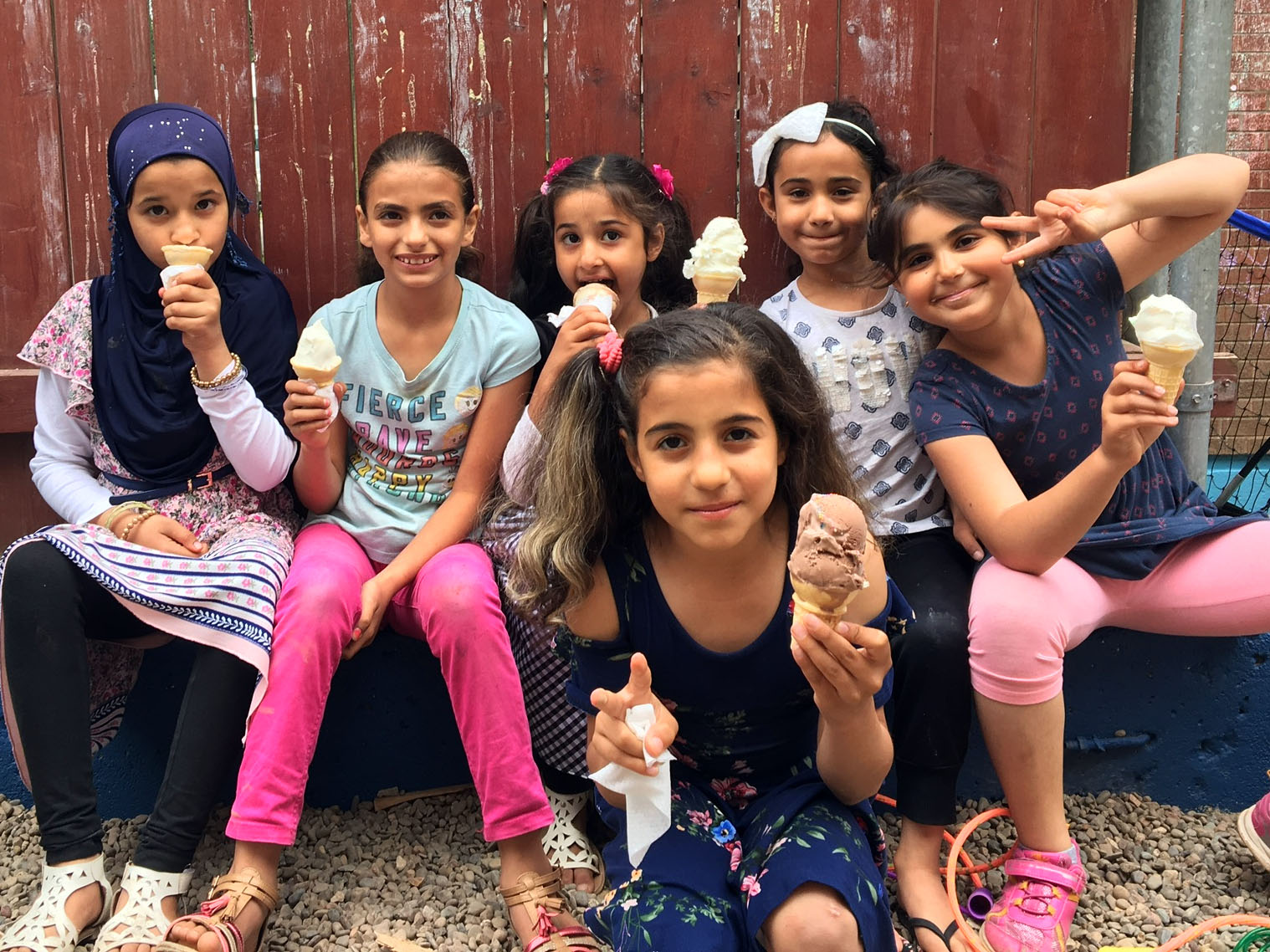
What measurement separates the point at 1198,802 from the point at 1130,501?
89 centimetres

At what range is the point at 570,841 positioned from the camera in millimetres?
2635

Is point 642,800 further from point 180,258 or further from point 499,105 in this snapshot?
point 499,105

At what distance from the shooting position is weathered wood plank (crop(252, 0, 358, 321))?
316cm

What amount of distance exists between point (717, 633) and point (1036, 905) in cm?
93

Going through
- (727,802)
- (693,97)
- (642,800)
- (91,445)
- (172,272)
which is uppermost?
(693,97)

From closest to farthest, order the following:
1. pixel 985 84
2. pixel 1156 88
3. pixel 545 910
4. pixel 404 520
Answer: pixel 545 910
pixel 404 520
pixel 1156 88
pixel 985 84

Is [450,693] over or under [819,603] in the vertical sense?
under

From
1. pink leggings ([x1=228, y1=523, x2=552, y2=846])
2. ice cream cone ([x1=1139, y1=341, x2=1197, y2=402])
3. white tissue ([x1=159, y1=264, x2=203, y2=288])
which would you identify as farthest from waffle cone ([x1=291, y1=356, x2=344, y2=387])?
ice cream cone ([x1=1139, y1=341, x2=1197, y2=402])

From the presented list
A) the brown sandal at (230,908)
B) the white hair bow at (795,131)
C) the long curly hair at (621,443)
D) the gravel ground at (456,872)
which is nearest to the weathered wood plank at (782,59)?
the white hair bow at (795,131)

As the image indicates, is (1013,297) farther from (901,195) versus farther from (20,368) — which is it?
(20,368)

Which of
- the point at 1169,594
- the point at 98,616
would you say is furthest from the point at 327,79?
the point at 1169,594

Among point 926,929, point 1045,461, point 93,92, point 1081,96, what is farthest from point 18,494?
point 1081,96

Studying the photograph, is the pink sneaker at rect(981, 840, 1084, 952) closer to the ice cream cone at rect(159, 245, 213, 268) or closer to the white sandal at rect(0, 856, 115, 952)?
the white sandal at rect(0, 856, 115, 952)

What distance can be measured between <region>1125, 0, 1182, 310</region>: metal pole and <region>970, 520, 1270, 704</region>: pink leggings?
101 centimetres
